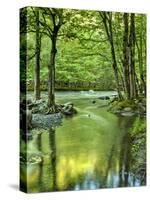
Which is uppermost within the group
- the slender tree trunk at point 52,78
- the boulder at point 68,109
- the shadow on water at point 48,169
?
the slender tree trunk at point 52,78

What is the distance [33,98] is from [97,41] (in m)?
0.71

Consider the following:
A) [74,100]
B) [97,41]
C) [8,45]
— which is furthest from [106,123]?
[8,45]

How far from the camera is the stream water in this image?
4.64 metres

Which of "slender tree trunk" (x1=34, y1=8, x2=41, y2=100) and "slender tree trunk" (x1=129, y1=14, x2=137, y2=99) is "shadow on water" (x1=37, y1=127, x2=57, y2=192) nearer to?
"slender tree trunk" (x1=34, y1=8, x2=41, y2=100)

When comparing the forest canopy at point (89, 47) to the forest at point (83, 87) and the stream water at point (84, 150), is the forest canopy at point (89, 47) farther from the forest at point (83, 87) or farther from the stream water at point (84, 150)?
the stream water at point (84, 150)

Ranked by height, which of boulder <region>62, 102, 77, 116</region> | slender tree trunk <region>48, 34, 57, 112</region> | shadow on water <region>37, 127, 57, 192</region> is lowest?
shadow on water <region>37, 127, 57, 192</region>

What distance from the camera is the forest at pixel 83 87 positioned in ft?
15.1

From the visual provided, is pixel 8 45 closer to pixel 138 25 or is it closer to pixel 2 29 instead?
pixel 2 29

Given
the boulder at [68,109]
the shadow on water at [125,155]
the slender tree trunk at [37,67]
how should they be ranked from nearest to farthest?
the slender tree trunk at [37,67] < the boulder at [68,109] < the shadow on water at [125,155]

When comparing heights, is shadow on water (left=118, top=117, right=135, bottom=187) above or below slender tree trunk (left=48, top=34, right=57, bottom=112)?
below

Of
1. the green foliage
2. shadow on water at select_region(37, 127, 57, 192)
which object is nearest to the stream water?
shadow on water at select_region(37, 127, 57, 192)

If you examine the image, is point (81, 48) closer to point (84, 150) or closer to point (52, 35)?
point (52, 35)

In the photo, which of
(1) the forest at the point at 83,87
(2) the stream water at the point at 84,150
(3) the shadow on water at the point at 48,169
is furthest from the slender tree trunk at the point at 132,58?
(3) the shadow on water at the point at 48,169

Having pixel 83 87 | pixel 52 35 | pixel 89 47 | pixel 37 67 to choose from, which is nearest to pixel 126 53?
pixel 89 47
